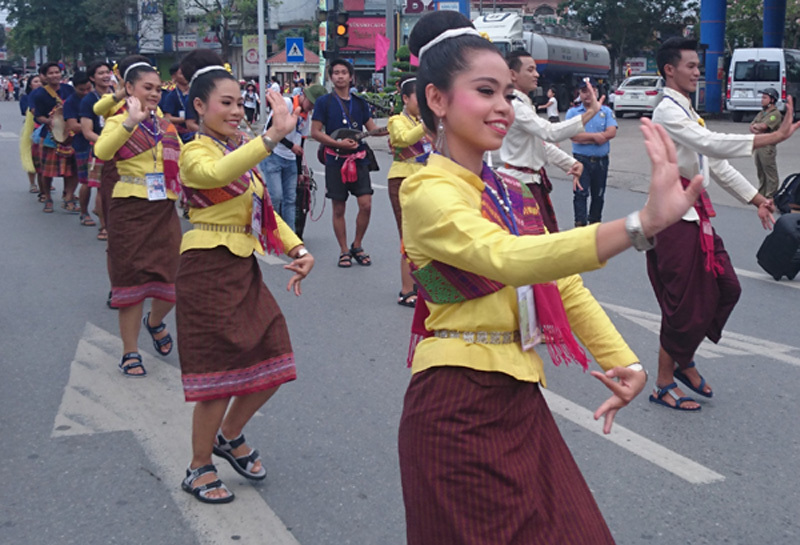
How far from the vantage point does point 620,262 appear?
913 cm

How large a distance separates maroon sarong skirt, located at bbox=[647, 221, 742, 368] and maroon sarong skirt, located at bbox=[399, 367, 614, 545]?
2697 millimetres

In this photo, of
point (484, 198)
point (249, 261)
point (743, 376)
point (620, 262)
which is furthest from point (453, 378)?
point (620, 262)

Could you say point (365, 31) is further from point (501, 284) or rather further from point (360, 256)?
point (501, 284)

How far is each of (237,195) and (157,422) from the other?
4.90 feet

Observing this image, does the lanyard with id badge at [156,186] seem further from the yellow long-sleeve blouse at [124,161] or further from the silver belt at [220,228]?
the silver belt at [220,228]

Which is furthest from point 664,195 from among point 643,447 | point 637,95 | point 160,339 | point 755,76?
point 637,95

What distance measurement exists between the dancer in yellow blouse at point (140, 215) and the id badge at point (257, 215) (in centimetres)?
154

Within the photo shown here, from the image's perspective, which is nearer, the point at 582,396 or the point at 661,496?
the point at 661,496

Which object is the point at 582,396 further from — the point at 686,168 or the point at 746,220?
the point at 746,220

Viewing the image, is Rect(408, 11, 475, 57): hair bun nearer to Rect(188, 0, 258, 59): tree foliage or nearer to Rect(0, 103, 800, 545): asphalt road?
Rect(0, 103, 800, 545): asphalt road

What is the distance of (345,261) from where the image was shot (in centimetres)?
909

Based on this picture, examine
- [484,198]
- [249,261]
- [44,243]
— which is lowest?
[44,243]

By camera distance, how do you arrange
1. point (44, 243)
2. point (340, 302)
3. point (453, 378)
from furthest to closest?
point (44, 243)
point (340, 302)
point (453, 378)

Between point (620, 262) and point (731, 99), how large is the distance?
22543 millimetres
